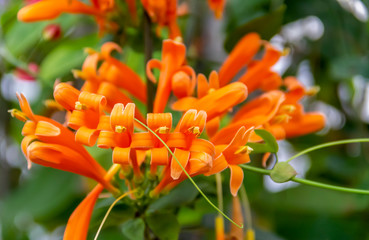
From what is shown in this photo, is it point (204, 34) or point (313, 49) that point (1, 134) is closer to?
point (204, 34)

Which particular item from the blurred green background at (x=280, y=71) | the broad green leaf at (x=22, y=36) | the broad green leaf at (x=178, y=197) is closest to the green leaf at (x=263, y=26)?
the blurred green background at (x=280, y=71)

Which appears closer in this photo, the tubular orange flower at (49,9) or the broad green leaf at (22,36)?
the tubular orange flower at (49,9)

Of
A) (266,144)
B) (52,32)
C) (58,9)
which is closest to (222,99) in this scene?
(266,144)

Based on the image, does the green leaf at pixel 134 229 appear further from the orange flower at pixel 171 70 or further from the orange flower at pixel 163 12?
the orange flower at pixel 163 12

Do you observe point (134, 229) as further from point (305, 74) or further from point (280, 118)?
point (305, 74)

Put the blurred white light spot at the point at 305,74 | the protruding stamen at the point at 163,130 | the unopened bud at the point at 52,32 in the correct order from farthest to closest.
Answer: the blurred white light spot at the point at 305,74 < the unopened bud at the point at 52,32 < the protruding stamen at the point at 163,130
